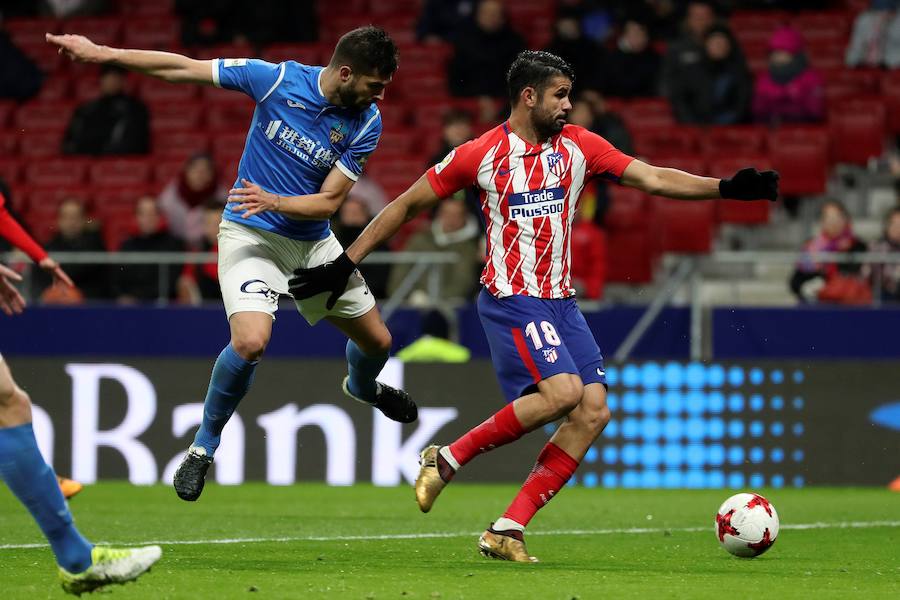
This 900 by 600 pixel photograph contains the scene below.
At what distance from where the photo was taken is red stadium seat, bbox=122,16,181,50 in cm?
1906

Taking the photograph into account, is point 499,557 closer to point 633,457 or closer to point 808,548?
point 808,548

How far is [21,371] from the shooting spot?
12836 mm

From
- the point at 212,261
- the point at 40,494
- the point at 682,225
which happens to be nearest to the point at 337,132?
the point at 40,494

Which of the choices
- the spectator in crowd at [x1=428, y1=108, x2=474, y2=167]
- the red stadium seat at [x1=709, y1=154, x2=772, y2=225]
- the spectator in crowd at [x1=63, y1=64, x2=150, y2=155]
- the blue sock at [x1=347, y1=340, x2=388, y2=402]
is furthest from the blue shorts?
the spectator in crowd at [x1=63, y1=64, x2=150, y2=155]

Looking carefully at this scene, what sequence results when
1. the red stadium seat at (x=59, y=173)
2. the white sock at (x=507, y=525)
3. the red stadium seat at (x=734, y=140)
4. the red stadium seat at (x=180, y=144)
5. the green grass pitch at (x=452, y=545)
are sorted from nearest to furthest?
1. the green grass pitch at (x=452, y=545)
2. the white sock at (x=507, y=525)
3. the red stadium seat at (x=734, y=140)
4. the red stadium seat at (x=59, y=173)
5. the red stadium seat at (x=180, y=144)

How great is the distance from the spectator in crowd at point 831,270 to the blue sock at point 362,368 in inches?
214

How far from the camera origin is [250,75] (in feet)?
26.0

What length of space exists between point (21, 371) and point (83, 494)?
1.62 metres

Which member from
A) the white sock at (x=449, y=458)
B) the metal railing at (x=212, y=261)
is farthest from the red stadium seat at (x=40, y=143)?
the white sock at (x=449, y=458)

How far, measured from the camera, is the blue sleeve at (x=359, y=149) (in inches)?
315

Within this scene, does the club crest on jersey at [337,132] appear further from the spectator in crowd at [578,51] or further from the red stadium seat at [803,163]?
the spectator in crowd at [578,51]

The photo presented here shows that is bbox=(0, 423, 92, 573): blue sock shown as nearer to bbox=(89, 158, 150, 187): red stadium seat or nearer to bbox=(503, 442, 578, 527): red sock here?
bbox=(503, 442, 578, 527): red sock

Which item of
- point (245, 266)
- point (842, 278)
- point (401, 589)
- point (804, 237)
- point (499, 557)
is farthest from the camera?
point (804, 237)

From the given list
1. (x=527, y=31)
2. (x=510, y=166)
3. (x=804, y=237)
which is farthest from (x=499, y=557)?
(x=527, y=31)
